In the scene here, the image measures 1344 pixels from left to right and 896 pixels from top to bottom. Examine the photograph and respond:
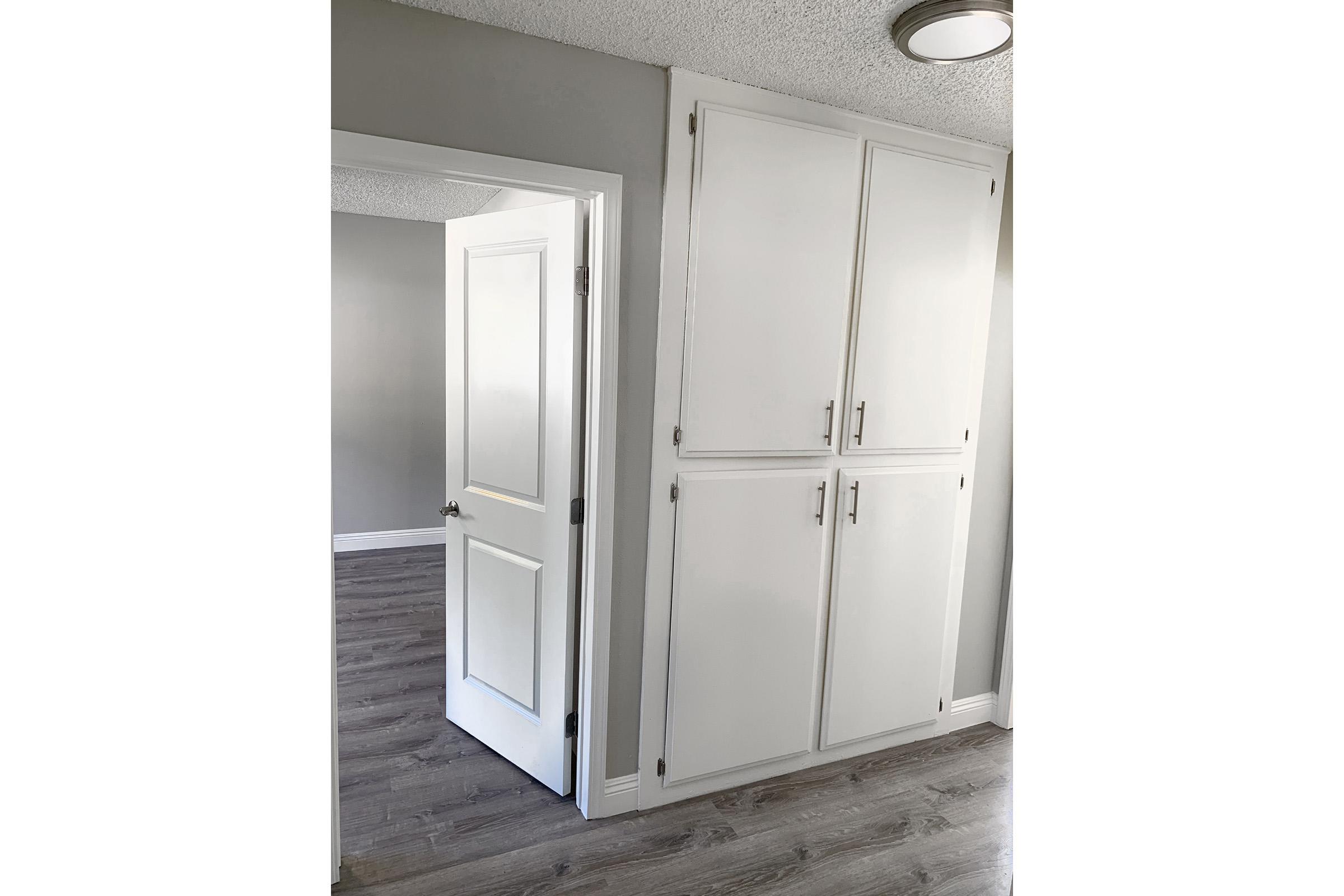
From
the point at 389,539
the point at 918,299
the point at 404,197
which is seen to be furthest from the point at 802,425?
the point at 389,539

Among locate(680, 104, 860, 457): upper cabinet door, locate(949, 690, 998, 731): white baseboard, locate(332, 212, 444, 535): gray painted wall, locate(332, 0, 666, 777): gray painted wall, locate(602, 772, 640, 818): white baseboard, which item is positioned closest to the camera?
locate(332, 0, 666, 777): gray painted wall

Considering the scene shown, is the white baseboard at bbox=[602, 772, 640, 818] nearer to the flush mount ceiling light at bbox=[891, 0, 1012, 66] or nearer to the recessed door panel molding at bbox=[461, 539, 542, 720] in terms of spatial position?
the recessed door panel molding at bbox=[461, 539, 542, 720]

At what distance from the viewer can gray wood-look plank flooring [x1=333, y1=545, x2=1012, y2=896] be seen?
6.80ft

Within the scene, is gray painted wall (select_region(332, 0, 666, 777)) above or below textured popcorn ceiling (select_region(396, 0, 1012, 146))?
below

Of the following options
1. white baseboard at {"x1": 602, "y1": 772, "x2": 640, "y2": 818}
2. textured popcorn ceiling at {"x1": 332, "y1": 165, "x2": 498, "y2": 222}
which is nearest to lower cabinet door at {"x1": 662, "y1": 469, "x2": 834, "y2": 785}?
white baseboard at {"x1": 602, "y1": 772, "x2": 640, "y2": 818}

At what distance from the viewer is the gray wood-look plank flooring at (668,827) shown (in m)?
2.07

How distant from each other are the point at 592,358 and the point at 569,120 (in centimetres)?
68

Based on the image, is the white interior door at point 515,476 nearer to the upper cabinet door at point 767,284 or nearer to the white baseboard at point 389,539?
the upper cabinet door at point 767,284

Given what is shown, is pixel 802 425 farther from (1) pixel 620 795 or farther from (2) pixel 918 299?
(1) pixel 620 795

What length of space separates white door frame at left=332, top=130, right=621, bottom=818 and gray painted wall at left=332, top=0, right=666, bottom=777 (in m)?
0.04
